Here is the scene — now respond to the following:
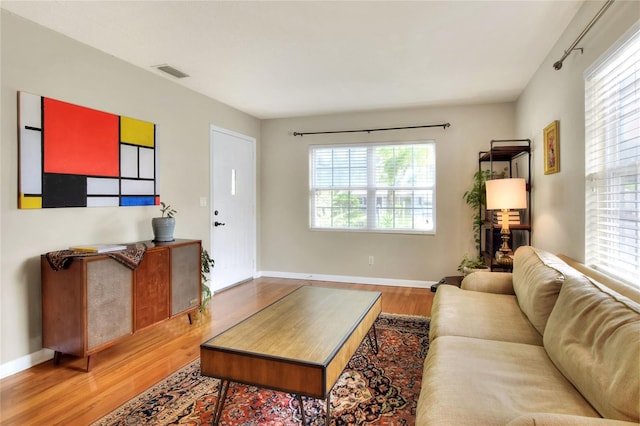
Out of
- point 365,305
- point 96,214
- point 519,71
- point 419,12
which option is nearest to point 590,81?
point 419,12

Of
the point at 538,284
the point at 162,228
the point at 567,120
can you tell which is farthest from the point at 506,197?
the point at 162,228

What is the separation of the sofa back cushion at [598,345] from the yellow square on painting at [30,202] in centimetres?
321

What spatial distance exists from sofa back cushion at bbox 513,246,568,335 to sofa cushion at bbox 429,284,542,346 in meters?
0.07

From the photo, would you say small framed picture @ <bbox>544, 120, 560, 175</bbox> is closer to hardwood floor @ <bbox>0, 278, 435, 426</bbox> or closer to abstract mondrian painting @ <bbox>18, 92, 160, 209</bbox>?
hardwood floor @ <bbox>0, 278, 435, 426</bbox>

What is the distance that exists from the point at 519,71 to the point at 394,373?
2.98m

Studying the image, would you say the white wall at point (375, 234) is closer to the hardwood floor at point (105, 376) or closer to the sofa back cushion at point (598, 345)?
the hardwood floor at point (105, 376)

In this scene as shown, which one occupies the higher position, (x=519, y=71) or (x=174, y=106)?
(x=519, y=71)

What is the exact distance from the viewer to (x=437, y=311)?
7.80ft

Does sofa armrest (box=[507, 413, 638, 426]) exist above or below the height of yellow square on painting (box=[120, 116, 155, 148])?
below

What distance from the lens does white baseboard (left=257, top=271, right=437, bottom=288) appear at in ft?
15.8

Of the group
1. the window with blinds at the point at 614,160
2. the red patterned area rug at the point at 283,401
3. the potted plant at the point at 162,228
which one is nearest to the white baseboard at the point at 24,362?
the red patterned area rug at the point at 283,401

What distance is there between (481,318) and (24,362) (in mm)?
3017

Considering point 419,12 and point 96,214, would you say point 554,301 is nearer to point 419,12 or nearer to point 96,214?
point 419,12

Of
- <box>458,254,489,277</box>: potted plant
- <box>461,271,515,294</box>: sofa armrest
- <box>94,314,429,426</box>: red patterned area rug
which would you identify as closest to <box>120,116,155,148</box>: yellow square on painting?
<box>94,314,429,426</box>: red patterned area rug
